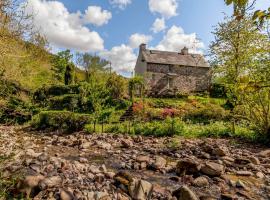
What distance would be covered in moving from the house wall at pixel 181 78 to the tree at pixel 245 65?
15060mm

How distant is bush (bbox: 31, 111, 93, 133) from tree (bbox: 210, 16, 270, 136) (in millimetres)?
8118

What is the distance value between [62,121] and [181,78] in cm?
2437

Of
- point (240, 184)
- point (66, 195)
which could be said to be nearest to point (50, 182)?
point (66, 195)

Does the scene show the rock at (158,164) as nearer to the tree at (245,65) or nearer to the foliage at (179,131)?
the tree at (245,65)

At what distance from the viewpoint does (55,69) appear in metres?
31.8

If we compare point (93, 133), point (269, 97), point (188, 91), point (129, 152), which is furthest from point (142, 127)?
point (188, 91)

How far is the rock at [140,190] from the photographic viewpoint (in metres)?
5.45

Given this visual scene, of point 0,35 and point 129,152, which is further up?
point 0,35

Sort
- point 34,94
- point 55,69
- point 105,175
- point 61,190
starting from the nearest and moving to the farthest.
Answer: point 61,190, point 105,175, point 34,94, point 55,69

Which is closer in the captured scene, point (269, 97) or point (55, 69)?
point (269, 97)

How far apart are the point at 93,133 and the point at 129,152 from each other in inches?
191

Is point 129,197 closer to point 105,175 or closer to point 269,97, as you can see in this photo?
point 105,175

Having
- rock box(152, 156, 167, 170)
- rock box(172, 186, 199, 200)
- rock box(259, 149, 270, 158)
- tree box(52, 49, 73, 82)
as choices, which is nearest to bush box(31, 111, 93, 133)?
rock box(152, 156, 167, 170)

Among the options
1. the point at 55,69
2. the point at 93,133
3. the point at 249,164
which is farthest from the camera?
the point at 55,69
